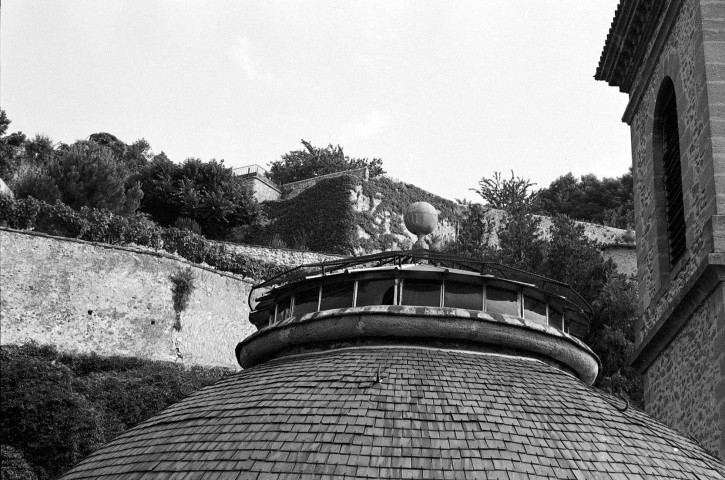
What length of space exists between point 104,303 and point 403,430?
30.7m

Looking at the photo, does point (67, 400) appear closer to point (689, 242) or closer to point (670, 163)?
point (670, 163)

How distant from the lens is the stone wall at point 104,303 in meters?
35.4

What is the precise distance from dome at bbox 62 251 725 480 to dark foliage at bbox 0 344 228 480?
12486 mm

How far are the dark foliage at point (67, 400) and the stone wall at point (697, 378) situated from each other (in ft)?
34.9

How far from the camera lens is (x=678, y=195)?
1714 cm

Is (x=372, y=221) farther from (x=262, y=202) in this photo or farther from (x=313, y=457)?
(x=313, y=457)

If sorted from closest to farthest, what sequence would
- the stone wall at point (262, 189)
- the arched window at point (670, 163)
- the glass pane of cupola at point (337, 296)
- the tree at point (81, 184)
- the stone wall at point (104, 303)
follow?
1. the glass pane of cupola at point (337, 296)
2. the arched window at point (670, 163)
3. the stone wall at point (104, 303)
4. the tree at point (81, 184)
5. the stone wall at point (262, 189)

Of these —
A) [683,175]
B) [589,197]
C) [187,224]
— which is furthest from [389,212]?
[683,175]

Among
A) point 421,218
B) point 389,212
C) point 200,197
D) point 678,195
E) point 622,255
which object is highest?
point 389,212

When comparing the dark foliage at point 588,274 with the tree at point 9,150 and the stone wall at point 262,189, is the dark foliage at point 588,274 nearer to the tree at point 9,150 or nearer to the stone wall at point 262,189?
the stone wall at point 262,189

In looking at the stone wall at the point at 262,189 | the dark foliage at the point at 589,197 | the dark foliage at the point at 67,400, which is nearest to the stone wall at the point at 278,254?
the dark foliage at the point at 67,400

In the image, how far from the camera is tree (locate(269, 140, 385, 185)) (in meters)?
75.1

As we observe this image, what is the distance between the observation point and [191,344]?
38.4m

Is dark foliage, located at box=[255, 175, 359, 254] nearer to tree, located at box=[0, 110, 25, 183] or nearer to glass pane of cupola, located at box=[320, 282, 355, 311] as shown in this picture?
tree, located at box=[0, 110, 25, 183]
